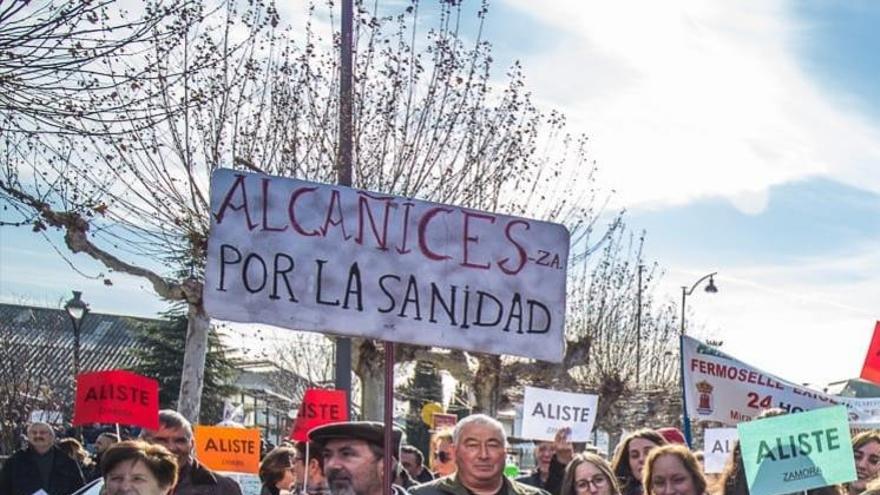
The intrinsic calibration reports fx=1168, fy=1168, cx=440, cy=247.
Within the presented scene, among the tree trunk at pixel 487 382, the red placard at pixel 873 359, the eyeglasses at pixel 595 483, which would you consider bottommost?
the eyeglasses at pixel 595 483

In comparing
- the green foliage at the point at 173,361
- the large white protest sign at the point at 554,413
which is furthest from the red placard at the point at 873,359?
the green foliage at the point at 173,361

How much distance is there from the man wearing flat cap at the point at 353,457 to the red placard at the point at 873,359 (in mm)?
7664

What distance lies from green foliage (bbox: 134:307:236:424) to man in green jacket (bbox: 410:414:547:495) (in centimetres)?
3229

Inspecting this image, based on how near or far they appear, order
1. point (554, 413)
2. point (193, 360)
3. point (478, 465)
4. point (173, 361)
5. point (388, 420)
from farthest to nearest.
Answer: point (173, 361)
point (193, 360)
point (554, 413)
point (478, 465)
point (388, 420)

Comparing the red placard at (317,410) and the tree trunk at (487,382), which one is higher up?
the tree trunk at (487,382)

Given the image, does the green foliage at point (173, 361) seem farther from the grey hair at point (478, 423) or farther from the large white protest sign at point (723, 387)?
the grey hair at point (478, 423)

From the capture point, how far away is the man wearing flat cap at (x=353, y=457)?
15.1 ft

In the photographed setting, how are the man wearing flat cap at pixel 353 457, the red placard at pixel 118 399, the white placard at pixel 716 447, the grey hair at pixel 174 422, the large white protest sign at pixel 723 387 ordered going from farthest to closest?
the white placard at pixel 716 447 → the large white protest sign at pixel 723 387 → the red placard at pixel 118 399 → the grey hair at pixel 174 422 → the man wearing flat cap at pixel 353 457

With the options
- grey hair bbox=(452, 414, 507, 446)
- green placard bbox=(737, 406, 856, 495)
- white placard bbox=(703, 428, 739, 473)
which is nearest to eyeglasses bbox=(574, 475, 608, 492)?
grey hair bbox=(452, 414, 507, 446)

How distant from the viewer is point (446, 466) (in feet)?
29.8

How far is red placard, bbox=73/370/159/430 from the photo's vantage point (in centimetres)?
852

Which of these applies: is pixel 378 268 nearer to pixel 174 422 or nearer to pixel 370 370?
pixel 174 422

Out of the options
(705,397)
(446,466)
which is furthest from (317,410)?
(705,397)

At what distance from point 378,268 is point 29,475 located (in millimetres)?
7166
